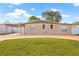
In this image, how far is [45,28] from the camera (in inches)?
151

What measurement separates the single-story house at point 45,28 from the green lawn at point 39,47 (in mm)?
99

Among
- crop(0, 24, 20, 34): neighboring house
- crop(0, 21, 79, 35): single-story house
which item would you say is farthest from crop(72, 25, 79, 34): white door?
crop(0, 24, 20, 34): neighboring house

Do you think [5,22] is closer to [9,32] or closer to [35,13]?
[9,32]

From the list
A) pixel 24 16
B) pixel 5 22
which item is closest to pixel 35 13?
pixel 24 16

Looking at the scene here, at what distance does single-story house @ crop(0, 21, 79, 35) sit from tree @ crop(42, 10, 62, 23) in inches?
2.3

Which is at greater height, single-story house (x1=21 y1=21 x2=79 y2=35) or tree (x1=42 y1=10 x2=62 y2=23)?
tree (x1=42 y1=10 x2=62 y2=23)

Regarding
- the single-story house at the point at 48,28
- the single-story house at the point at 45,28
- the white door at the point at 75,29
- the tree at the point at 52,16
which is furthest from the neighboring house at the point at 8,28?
the white door at the point at 75,29

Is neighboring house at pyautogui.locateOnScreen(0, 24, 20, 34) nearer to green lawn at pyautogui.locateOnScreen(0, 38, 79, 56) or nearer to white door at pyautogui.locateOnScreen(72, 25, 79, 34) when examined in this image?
green lawn at pyautogui.locateOnScreen(0, 38, 79, 56)

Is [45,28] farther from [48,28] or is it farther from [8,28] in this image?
[8,28]

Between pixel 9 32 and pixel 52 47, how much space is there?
23.2 inches

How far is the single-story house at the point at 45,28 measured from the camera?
383 cm

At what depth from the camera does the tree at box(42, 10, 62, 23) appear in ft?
12.6

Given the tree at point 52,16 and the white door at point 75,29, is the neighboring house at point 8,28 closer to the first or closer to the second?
the tree at point 52,16

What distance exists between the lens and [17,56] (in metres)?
3.74
